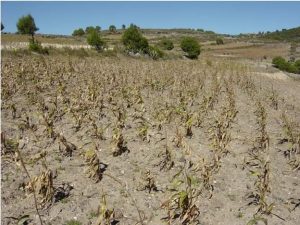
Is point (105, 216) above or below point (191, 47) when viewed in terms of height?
above

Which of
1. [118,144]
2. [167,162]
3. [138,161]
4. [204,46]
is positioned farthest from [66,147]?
[204,46]

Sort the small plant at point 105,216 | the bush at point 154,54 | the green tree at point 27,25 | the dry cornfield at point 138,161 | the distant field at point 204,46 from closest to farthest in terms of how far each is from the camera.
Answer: the small plant at point 105,216, the dry cornfield at point 138,161, the bush at point 154,54, the distant field at point 204,46, the green tree at point 27,25

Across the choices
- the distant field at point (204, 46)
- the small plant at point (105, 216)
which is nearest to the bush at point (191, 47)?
the distant field at point (204, 46)

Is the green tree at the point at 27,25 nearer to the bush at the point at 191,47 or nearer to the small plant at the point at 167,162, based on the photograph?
the bush at the point at 191,47

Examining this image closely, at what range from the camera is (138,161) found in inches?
306

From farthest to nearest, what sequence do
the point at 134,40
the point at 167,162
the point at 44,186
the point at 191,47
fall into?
the point at 191,47 < the point at 134,40 < the point at 167,162 < the point at 44,186

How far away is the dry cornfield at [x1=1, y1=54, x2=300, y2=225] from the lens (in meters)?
6.00

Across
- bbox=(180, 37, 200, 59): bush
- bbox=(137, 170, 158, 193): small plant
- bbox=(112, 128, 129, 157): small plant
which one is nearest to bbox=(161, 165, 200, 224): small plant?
bbox=(137, 170, 158, 193): small plant

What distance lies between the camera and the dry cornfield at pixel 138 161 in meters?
6.00

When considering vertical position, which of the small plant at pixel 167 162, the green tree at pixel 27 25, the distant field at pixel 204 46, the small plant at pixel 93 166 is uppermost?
the green tree at pixel 27 25

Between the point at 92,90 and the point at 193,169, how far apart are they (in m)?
5.09

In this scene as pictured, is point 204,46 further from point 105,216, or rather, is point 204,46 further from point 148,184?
point 105,216

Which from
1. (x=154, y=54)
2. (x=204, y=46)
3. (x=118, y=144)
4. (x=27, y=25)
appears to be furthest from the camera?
(x=204, y=46)

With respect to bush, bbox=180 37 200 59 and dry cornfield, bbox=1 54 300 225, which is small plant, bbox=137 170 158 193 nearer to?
dry cornfield, bbox=1 54 300 225
